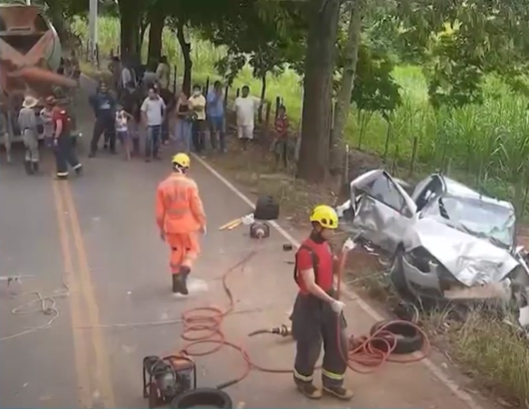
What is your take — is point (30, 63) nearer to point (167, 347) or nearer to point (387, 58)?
point (387, 58)

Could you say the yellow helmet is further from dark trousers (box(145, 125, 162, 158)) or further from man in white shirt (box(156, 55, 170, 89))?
man in white shirt (box(156, 55, 170, 89))

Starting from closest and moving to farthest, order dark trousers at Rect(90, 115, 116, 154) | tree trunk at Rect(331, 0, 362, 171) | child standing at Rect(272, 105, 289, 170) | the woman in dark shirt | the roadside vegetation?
the roadside vegetation, tree trunk at Rect(331, 0, 362, 171), child standing at Rect(272, 105, 289, 170), dark trousers at Rect(90, 115, 116, 154), the woman in dark shirt

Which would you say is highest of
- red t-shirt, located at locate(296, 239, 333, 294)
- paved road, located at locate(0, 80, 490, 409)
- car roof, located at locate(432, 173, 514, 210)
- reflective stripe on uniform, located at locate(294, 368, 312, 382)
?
red t-shirt, located at locate(296, 239, 333, 294)

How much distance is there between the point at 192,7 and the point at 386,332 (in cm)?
1552

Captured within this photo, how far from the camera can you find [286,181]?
55.7 ft

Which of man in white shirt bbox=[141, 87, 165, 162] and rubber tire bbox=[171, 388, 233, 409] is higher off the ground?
man in white shirt bbox=[141, 87, 165, 162]

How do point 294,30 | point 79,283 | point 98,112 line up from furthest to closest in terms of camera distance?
point 294,30 < point 98,112 < point 79,283

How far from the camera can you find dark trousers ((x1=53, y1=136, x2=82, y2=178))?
17.2 meters

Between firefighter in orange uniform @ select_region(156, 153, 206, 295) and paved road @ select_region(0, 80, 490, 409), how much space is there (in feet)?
1.56

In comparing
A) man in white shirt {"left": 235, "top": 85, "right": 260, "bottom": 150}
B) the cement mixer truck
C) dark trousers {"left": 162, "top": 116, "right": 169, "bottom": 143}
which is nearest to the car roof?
man in white shirt {"left": 235, "top": 85, "right": 260, "bottom": 150}

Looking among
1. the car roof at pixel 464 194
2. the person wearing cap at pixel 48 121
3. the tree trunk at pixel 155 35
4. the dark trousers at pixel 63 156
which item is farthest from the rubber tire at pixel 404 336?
the tree trunk at pixel 155 35

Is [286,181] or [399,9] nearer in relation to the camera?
[399,9]

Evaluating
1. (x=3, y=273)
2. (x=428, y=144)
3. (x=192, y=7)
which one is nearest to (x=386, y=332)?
(x=3, y=273)

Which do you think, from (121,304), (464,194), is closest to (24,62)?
(121,304)
